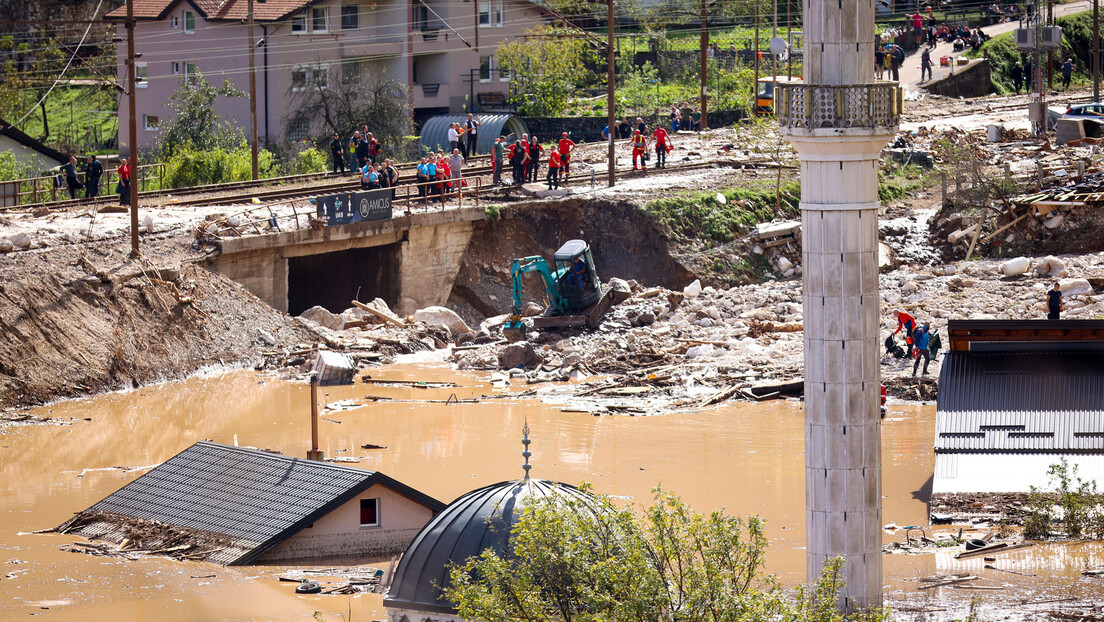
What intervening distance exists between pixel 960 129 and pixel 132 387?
1312 inches

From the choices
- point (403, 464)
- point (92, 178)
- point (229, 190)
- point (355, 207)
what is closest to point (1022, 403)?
point (403, 464)

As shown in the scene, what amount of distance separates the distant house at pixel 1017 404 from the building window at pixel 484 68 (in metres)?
43.4

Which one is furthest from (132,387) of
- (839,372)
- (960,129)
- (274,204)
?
(960,129)

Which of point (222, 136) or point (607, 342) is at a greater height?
point (222, 136)

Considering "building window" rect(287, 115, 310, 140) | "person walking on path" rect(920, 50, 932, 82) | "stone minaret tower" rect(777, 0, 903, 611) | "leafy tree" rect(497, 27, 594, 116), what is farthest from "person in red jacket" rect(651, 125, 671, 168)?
Answer: "stone minaret tower" rect(777, 0, 903, 611)

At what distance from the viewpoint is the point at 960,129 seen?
58.8 m

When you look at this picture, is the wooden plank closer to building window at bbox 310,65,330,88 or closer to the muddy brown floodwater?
the muddy brown floodwater

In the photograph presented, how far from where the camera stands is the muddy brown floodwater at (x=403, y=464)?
2241 centimetres

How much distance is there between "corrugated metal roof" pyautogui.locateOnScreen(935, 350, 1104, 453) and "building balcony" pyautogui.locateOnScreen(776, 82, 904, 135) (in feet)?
30.9

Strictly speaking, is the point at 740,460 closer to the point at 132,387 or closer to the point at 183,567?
the point at 183,567

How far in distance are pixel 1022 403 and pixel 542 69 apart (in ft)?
137

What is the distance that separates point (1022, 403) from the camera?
26.8 m

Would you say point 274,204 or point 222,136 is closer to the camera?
point 274,204

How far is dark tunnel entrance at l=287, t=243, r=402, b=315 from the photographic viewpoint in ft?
153
